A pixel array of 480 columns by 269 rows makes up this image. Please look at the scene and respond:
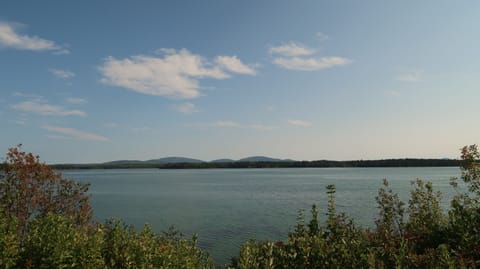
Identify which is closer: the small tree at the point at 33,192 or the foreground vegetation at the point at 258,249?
the foreground vegetation at the point at 258,249

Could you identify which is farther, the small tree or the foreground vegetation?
the small tree

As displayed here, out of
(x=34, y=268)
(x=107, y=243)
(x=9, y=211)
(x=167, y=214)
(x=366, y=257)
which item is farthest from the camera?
(x=167, y=214)

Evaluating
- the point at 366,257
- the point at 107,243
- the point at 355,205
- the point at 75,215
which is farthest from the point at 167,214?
the point at 366,257

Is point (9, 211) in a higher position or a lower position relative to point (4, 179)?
lower

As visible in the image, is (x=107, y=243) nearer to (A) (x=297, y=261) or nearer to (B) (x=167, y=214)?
(A) (x=297, y=261)

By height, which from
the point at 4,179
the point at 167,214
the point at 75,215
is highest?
the point at 4,179

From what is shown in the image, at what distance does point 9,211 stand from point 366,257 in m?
13.7

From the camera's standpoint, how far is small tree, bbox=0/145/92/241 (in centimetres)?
1459

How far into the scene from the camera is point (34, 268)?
713 cm

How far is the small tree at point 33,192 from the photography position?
14.6 metres

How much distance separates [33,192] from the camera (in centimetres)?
1532

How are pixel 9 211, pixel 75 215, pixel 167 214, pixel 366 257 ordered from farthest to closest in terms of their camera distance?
1. pixel 167 214
2. pixel 75 215
3. pixel 9 211
4. pixel 366 257

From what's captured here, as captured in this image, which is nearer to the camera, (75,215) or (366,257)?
(366,257)

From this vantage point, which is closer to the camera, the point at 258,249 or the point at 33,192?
the point at 258,249
